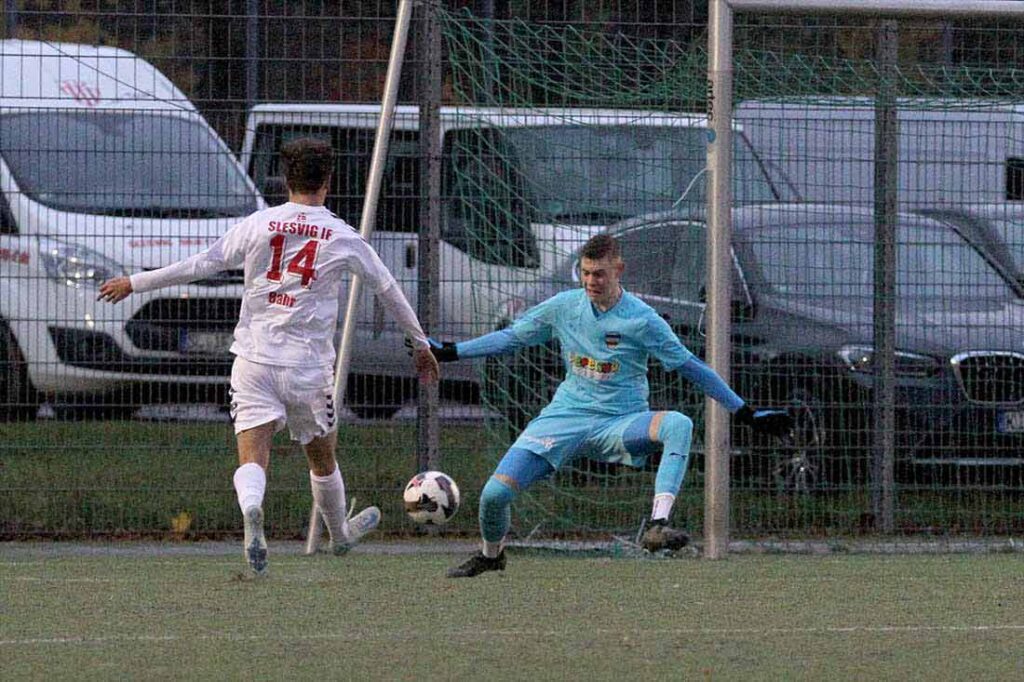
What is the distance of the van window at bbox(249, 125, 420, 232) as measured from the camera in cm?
1035

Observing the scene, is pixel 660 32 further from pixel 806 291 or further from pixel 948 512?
pixel 948 512

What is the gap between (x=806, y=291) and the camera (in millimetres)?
10617

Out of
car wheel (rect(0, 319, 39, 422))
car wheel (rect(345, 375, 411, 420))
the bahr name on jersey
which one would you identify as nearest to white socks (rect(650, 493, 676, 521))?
the bahr name on jersey

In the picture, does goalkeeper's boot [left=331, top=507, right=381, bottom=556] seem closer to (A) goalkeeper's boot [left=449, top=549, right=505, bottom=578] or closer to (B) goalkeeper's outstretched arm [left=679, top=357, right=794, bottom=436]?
(A) goalkeeper's boot [left=449, top=549, right=505, bottom=578]

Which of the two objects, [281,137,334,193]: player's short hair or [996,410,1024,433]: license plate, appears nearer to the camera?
[281,137,334,193]: player's short hair

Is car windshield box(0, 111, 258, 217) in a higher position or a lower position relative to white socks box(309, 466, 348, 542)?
higher

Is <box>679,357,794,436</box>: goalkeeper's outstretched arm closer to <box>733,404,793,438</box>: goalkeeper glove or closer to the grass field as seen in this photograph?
<box>733,404,793,438</box>: goalkeeper glove

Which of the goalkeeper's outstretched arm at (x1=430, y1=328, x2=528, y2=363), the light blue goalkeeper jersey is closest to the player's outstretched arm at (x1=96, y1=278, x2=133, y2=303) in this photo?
the goalkeeper's outstretched arm at (x1=430, y1=328, x2=528, y2=363)

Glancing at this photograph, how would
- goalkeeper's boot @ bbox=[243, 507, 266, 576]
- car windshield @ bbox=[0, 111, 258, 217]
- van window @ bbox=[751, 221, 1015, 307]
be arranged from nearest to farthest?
goalkeeper's boot @ bbox=[243, 507, 266, 576]
car windshield @ bbox=[0, 111, 258, 217]
van window @ bbox=[751, 221, 1015, 307]

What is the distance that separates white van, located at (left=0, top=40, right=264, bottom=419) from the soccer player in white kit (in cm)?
242

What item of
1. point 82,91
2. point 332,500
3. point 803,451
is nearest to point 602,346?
point 332,500

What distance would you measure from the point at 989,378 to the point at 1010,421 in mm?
275

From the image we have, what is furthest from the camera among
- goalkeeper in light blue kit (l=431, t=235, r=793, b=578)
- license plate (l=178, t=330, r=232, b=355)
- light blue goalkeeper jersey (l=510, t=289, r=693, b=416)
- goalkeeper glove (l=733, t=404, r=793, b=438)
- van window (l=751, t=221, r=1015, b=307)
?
van window (l=751, t=221, r=1015, b=307)

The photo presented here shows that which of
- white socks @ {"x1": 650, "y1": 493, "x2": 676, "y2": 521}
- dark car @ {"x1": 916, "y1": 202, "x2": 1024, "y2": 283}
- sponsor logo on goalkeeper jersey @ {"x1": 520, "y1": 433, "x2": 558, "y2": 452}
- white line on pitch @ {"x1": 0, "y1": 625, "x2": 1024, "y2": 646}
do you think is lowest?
white line on pitch @ {"x1": 0, "y1": 625, "x2": 1024, "y2": 646}
